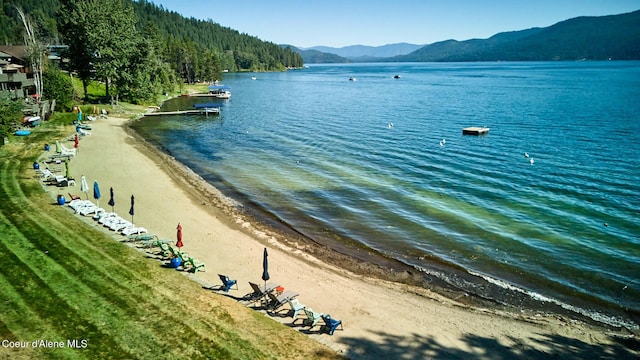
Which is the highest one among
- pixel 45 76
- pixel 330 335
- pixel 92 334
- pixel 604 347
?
pixel 45 76

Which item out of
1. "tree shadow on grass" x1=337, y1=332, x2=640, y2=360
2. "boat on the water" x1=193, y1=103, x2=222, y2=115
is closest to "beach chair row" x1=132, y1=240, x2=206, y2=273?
"tree shadow on grass" x1=337, y1=332, x2=640, y2=360

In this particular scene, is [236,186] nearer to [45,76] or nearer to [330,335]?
[330,335]

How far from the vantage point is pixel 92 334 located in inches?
559

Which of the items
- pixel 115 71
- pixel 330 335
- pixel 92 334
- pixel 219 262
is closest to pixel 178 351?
A: pixel 92 334

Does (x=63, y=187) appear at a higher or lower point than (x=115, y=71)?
lower

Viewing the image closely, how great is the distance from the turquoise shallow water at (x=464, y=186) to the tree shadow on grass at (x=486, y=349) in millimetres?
3083

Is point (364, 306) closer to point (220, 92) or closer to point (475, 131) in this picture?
point (475, 131)

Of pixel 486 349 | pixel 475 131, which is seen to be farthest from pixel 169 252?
pixel 475 131

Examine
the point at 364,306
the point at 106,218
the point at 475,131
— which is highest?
the point at 475,131

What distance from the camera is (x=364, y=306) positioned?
1897 cm

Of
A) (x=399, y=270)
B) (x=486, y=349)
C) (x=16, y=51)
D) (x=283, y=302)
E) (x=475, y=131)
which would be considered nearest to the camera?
(x=486, y=349)

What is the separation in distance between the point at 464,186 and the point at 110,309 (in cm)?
3215

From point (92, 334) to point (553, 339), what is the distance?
58.8 ft

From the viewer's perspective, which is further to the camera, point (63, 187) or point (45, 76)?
point (45, 76)
